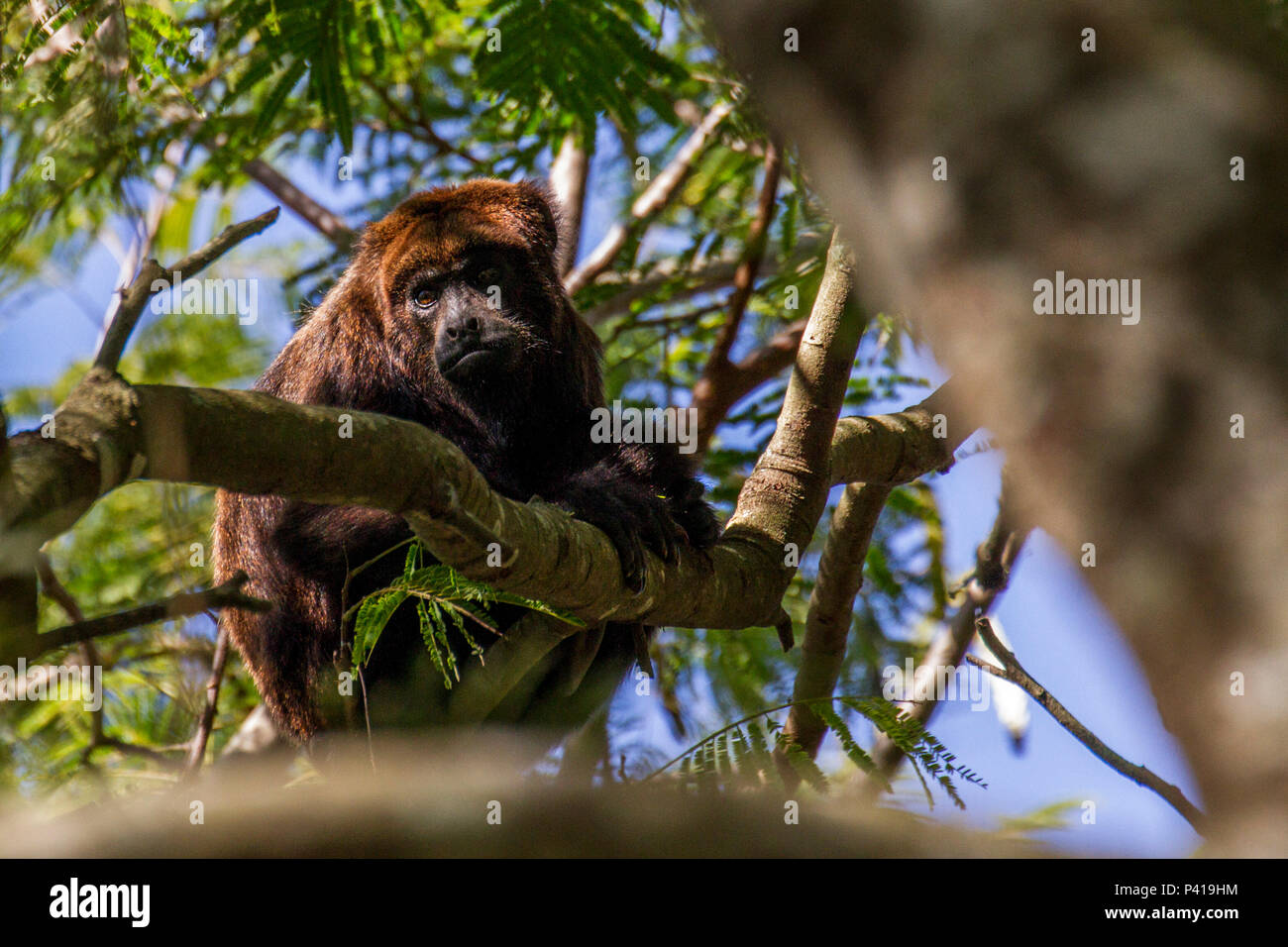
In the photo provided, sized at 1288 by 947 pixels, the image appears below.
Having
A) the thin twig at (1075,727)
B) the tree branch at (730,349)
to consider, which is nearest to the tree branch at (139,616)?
the thin twig at (1075,727)

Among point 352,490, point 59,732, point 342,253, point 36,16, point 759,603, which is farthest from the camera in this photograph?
point 342,253

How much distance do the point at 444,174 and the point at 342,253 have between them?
115 cm

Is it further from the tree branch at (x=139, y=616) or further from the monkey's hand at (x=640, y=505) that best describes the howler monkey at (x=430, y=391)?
the tree branch at (x=139, y=616)

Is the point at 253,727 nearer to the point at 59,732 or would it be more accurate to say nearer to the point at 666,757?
the point at 59,732

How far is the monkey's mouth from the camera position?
6062mm

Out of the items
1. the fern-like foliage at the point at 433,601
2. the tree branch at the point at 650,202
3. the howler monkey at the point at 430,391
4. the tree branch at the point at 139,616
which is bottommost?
the tree branch at the point at 139,616

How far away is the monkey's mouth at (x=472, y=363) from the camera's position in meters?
6.06

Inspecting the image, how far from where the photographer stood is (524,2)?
5.41 meters

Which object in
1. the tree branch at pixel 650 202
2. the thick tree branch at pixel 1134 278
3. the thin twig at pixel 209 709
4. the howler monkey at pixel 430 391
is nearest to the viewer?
the thick tree branch at pixel 1134 278

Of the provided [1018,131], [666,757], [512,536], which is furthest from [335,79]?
[1018,131]

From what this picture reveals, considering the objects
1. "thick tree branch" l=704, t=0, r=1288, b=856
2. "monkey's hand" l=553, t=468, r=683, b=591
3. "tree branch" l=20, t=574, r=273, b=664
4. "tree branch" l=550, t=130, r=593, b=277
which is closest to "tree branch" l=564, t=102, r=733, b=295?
"tree branch" l=550, t=130, r=593, b=277

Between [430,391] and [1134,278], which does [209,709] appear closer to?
A: [430,391]

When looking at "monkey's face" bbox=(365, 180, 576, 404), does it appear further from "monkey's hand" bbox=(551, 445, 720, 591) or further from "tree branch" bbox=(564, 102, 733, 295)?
"tree branch" bbox=(564, 102, 733, 295)

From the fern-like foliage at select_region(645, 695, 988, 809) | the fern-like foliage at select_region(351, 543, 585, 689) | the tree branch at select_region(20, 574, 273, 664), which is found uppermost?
the fern-like foliage at select_region(351, 543, 585, 689)
